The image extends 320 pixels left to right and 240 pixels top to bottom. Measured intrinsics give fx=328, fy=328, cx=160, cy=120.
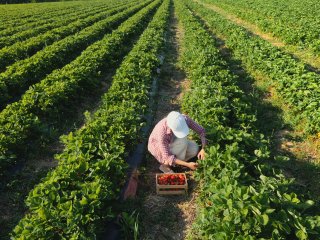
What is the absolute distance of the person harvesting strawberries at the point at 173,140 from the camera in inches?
233

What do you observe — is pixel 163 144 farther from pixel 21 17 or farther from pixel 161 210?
pixel 21 17

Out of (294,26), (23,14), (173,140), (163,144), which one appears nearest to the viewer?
(163,144)

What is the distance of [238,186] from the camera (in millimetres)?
4797

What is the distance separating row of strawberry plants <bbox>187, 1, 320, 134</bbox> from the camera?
27.1 feet

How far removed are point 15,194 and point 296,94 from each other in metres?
7.45

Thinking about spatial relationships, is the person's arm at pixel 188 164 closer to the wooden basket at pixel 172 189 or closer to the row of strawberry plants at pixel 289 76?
the wooden basket at pixel 172 189

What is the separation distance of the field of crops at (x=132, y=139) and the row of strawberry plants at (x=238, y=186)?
0.7 inches

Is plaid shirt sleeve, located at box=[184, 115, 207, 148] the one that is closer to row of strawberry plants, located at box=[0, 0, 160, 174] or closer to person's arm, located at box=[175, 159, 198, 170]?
person's arm, located at box=[175, 159, 198, 170]

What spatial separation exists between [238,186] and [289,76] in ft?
20.8

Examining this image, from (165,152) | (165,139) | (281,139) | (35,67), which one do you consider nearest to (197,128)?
(165,139)

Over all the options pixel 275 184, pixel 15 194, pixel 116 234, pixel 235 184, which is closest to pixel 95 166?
pixel 116 234

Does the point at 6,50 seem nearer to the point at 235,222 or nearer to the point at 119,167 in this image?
the point at 119,167

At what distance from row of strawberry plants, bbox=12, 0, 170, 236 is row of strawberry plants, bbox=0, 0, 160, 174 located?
1.46 m

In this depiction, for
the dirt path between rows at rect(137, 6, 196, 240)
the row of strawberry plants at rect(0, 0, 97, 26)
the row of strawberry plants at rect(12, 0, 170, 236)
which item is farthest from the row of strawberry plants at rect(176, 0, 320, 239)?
the row of strawberry plants at rect(0, 0, 97, 26)
